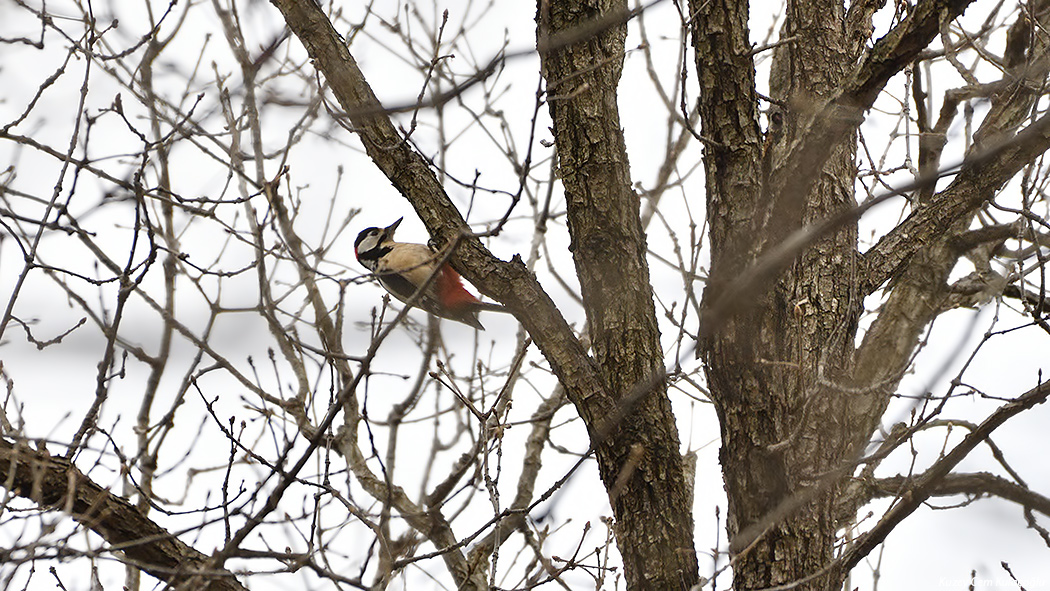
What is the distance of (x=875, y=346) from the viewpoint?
382cm

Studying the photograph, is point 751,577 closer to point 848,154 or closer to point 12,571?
point 848,154

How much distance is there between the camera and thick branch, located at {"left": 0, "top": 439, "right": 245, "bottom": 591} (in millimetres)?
2980

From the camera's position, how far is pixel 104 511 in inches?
120

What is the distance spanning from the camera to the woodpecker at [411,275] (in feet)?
20.7

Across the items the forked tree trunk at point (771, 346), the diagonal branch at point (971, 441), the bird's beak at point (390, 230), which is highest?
the bird's beak at point (390, 230)

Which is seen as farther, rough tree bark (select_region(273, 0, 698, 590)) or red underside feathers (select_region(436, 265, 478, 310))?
red underside feathers (select_region(436, 265, 478, 310))

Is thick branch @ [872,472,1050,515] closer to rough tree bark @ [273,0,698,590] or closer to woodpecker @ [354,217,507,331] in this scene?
rough tree bark @ [273,0,698,590]

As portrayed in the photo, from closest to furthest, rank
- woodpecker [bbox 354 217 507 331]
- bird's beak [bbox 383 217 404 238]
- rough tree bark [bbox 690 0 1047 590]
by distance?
rough tree bark [bbox 690 0 1047 590], woodpecker [bbox 354 217 507 331], bird's beak [bbox 383 217 404 238]

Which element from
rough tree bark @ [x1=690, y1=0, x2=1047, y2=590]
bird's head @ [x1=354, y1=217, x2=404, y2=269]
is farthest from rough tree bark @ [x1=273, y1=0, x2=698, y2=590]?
bird's head @ [x1=354, y1=217, x2=404, y2=269]

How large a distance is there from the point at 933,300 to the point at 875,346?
279 mm

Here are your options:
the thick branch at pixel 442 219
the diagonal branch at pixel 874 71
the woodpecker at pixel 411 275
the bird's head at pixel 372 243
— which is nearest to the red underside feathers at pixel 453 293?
the woodpecker at pixel 411 275

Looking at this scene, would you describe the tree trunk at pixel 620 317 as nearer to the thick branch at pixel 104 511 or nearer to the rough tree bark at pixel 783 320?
the rough tree bark at pixel 783 320

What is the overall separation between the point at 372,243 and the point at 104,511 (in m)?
4.71

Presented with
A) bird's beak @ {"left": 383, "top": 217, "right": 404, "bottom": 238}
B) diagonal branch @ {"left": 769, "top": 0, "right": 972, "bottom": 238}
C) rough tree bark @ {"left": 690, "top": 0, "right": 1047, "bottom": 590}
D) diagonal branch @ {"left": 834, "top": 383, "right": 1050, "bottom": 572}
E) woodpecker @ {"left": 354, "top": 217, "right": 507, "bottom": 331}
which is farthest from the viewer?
bird's beak @ {"left": 383, "top": 217, "right": 404, "bottom": 238}
